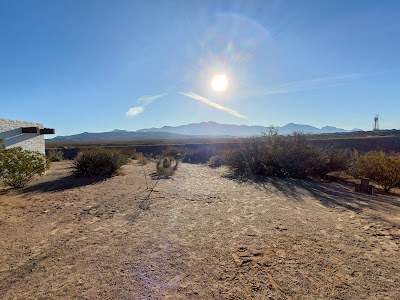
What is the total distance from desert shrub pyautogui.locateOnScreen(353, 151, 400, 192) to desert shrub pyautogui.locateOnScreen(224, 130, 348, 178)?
5.54 feet

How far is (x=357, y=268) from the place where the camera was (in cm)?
369

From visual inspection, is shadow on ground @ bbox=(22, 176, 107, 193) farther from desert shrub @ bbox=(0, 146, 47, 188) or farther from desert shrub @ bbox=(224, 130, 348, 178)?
desert shrub @ bbox=(224, 130, 348, 178)

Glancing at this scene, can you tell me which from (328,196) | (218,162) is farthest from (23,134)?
(328,196)

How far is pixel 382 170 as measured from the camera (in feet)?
36.0

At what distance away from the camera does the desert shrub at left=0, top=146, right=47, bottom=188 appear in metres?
9.41

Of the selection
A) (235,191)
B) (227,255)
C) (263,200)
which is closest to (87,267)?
(227,255)

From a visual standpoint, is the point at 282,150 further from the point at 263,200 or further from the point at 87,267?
Result: the point at 87,267

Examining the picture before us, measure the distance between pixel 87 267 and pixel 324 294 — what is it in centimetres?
293

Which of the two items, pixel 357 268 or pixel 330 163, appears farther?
pixel 330 163

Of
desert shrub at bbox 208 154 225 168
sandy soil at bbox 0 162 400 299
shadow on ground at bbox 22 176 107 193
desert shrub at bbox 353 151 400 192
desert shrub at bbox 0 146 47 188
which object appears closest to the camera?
sandy soil at bbox 0 162 400 299

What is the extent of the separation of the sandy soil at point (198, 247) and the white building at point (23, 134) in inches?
201

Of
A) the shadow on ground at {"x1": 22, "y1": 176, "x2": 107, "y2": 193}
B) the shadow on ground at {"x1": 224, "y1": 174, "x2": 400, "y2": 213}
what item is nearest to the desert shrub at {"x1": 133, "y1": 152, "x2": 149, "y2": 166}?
the shadow on ground at {"x1": 22, "y1": 176, "x2": 107, "y2": 193}

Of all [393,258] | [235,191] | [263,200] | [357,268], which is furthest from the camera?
[235,191]

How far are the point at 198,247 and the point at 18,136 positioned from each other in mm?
12077
